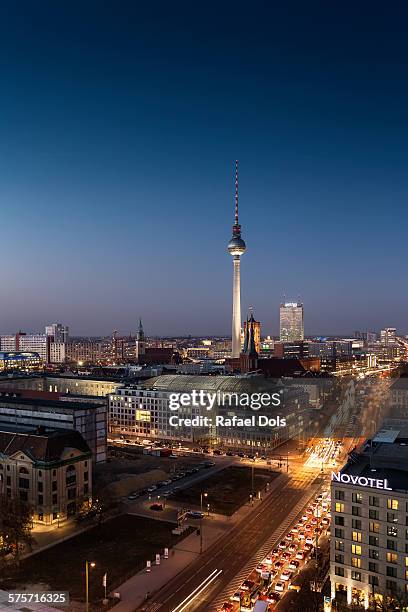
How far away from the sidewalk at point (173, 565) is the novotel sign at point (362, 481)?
20.9m

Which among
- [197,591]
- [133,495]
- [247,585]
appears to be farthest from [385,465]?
[133,495]

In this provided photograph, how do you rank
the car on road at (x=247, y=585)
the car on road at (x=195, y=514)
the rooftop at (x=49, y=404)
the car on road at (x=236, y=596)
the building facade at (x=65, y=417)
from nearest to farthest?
the car on road at (x=236, y=596)
the car on road at (x=247, y=585)
the car on road at (x=195, y=514)
the building facade at (x=65, y=417)
the rooftop at (x=49, y=404)

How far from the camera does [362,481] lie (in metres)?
55.9

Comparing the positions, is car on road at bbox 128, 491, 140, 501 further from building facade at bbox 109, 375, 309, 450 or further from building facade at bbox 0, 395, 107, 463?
building facade at bbox 109, 375, 309, 450

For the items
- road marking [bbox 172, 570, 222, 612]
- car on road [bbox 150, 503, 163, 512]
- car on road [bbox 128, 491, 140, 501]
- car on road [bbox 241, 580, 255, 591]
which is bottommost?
car on road [bbox 128, 491, 140, 501]

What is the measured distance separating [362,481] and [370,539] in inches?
230

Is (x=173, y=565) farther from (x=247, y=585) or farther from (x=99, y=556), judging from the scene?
(x=247, y=585)

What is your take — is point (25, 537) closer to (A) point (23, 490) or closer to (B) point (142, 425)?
(A) point (23, 490)

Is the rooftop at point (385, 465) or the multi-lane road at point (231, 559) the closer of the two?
the multi-lane road at point (231, 559)

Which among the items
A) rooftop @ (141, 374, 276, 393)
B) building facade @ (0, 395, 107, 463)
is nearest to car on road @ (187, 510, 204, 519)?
building facade @ (0, 395, 107, 463)

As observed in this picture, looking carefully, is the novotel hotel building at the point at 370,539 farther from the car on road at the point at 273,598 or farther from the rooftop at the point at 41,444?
the rooftop at the point at 41,444

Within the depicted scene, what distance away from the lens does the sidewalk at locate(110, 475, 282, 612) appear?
54.0m

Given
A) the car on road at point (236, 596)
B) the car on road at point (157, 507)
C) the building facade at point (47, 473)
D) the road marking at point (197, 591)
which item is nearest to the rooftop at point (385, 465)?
the car on road at point (236, 596)

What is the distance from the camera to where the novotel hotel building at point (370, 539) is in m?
52.5
